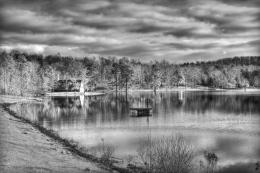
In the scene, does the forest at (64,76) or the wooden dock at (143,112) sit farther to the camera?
the forest at (64,76)

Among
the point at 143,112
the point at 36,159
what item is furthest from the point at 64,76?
the point at 36,159

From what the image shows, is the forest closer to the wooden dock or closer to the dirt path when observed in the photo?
the wooden dock

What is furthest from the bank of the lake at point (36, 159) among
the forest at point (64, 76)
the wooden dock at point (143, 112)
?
the forest at point (64, 76)

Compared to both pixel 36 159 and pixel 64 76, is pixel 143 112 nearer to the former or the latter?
pixel 36 159

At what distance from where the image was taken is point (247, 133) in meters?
36.5

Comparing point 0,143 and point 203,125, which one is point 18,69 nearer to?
point 203,125

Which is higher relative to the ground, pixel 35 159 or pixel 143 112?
pixel 35 159

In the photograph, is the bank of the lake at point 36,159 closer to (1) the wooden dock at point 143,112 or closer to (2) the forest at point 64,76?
(1) the wooden dock at point 143,112

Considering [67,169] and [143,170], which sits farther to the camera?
[143,170]

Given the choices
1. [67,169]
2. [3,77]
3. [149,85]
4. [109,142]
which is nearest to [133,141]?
[109,142]

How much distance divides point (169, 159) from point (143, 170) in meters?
3.19

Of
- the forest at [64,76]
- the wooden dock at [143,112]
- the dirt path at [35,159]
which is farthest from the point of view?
the forest at [64,76]

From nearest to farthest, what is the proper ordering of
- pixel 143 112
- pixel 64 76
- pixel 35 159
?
pixel 35 159 → pixel 143 112 → pixel 64 76

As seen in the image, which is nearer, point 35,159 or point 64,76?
point 35,159
